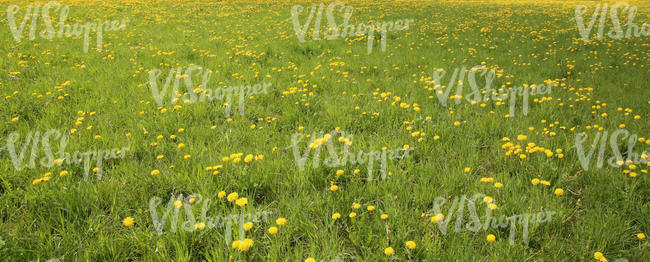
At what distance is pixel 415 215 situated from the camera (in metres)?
2.28

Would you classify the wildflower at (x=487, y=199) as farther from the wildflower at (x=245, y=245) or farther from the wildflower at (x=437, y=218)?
the wildflower at (x=245, y=245)

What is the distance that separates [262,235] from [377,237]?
29.9 inches

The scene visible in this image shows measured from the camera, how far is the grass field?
2049 millimetres

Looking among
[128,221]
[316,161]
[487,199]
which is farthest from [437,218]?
[128,221]

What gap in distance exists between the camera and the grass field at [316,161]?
2.05m

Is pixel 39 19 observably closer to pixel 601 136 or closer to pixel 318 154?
pixel 318 154

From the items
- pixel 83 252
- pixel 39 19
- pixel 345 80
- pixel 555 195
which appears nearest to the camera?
pixel 83 252

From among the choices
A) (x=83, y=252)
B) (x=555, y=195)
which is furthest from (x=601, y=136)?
(x=83, y=252)

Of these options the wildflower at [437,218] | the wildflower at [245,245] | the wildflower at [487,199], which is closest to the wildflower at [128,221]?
the wildflower at [245,245]

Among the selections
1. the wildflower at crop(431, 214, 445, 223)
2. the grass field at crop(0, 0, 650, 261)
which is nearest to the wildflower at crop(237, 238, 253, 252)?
the grass field at crop(0, 0, 650, 261)

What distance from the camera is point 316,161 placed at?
9.58 ft

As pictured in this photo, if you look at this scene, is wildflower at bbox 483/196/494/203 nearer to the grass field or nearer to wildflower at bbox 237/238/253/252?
the grass field

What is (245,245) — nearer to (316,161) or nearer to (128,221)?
(128,221)

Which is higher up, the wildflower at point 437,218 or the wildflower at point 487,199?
the wildflower at point 487,199
